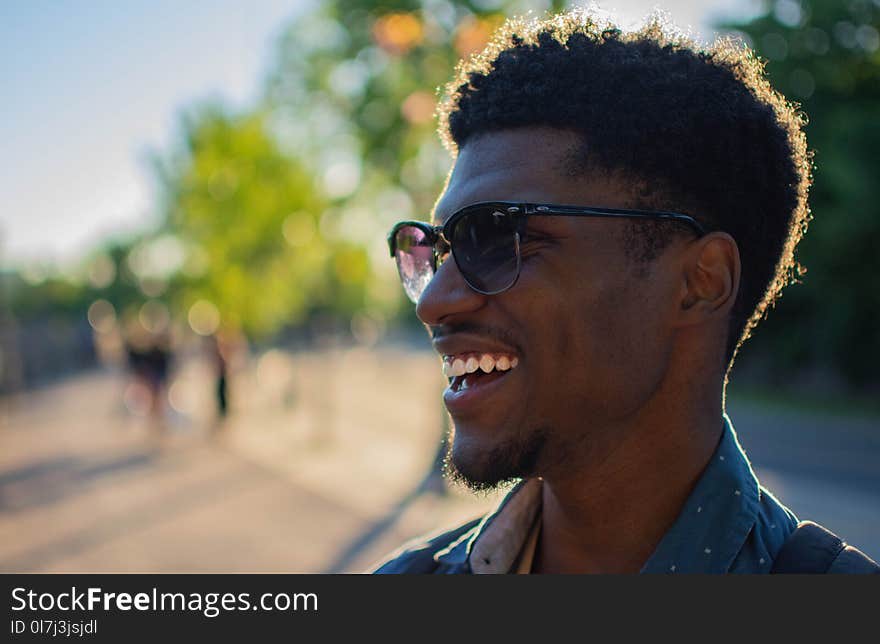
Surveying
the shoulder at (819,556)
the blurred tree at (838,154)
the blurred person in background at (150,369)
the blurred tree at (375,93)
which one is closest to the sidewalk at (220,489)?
the blurred person in background at (150,369)

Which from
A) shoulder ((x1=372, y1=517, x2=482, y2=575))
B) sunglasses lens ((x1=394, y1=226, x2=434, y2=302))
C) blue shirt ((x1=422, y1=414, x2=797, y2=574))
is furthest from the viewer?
sunglasses lens ((x1=394, y1=226, x2=434, y2=302))

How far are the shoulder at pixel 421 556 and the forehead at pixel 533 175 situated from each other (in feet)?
2.73

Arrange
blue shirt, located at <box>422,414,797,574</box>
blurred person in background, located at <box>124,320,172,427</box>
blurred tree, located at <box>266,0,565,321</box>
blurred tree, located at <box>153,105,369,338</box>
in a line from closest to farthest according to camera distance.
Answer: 1. blue shirt, located at <box>422,414,797,574</box>
2. blurred tree, located at <box>266,0,565,321</box>
3. blurred person in background, located at <box>124,320,172,427</box>
4. blurred tree, located at <box>153,105,369,338</box>

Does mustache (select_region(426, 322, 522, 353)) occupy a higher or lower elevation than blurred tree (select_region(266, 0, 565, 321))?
lower

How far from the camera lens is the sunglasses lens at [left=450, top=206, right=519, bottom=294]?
1.79 m

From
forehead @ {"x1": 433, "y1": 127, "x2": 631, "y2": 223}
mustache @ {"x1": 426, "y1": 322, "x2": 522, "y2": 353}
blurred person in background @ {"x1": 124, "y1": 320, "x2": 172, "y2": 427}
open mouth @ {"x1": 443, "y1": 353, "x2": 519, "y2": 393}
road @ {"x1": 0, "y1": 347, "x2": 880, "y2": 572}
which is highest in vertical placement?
blurred person in background @ {"x1": 124, "y1": 320, "x2": 172, "y2": 427}

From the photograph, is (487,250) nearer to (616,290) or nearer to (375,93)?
(616,290)

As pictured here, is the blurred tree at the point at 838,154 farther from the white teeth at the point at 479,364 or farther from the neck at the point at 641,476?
the white teeth at the point at 479,364

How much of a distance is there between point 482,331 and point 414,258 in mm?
500

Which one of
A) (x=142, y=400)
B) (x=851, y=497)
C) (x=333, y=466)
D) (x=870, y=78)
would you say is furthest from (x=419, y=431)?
(x=870, y=78)

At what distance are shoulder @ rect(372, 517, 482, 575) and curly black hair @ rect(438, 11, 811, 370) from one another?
840mm

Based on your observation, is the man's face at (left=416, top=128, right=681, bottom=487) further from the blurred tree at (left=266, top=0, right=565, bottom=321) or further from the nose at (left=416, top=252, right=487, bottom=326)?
the blurred tree at (left=266, top=0, right=565, bottom=321)

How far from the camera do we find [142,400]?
15.8m

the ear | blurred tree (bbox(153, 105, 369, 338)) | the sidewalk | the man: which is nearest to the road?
the sidewalk
